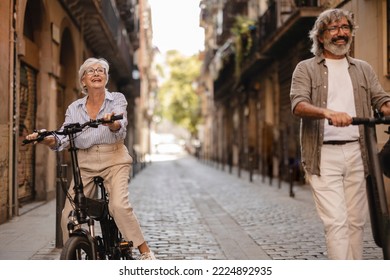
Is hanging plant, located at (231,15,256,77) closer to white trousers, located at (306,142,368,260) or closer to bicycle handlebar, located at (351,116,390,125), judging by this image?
white trousers, located at (306,142,368,260)

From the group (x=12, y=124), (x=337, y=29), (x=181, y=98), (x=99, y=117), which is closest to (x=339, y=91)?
(x=337, y=29)

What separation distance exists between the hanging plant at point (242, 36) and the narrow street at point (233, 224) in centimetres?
791

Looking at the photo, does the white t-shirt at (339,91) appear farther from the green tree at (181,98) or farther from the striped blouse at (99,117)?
the green tree at (181,98)

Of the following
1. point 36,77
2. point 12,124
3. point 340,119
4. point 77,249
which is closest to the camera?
point 340,119

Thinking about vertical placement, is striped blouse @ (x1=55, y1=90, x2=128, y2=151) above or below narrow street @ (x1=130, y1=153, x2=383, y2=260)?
above

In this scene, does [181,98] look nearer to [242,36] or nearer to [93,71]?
[242,36]

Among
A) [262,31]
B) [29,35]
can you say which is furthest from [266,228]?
[262,31]

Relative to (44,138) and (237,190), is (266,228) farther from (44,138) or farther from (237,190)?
(237,190)

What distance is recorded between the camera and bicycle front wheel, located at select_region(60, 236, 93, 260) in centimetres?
382

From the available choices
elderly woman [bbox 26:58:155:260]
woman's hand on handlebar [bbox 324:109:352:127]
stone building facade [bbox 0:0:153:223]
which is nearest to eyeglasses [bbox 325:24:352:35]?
woman's hand on handlebar [bbox 324:109:352:127]

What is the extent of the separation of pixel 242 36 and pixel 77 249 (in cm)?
1912

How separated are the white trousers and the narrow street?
44.4 inches

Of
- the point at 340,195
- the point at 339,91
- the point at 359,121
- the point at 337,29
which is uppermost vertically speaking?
the point at 337,29

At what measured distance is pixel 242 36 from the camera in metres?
22.5
